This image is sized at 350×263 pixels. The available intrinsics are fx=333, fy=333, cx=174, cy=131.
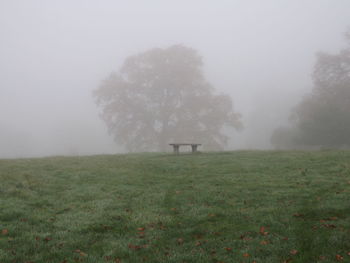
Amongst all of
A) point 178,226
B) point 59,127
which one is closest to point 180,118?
point 178,226

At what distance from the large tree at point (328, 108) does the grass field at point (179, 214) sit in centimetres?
1910

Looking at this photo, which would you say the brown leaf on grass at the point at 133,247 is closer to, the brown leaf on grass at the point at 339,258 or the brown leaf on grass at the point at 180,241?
the brown leaf on grass at the point at 180,241

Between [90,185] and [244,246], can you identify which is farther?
[90,185]

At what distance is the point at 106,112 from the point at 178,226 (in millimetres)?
34945

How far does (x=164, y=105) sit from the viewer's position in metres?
43.6

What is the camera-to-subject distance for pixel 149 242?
7.97m

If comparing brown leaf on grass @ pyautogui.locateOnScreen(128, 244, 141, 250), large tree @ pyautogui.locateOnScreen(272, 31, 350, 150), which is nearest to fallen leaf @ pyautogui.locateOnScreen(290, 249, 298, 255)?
brown leaf on grass @ pyautogui.locateOnScreen(128, 244, 141, 250)

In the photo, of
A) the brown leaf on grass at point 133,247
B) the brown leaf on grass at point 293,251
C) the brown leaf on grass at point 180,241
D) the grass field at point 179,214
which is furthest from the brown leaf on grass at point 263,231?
the brown leaf on grass at point 133,247

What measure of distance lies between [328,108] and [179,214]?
30013mm

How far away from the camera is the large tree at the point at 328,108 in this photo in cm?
3481

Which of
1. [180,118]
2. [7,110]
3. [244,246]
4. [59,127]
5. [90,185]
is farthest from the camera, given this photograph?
[7,110]

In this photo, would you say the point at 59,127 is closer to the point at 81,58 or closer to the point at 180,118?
the point at 180,118

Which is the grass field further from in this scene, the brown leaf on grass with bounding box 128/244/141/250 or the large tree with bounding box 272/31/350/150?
the large tree with bounding box 272/31/350/150

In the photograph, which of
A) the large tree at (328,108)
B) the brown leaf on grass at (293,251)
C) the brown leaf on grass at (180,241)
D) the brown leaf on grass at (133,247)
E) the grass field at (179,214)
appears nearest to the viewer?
the brown leaf on grass at (293,251)
